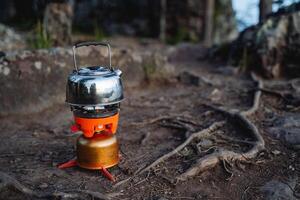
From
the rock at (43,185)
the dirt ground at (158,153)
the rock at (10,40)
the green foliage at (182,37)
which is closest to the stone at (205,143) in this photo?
the dirt ground at (158,153)

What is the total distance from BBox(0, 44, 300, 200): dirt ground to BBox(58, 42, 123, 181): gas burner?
0.16 m

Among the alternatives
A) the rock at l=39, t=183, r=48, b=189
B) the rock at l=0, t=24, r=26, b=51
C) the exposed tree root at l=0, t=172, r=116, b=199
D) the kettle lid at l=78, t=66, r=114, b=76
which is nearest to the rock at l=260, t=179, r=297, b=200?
the exposed tree root at l=0, t=172, r=116, b=199

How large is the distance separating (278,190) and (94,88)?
61.1 inches

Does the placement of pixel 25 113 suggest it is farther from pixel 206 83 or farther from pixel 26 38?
pixel 206 83

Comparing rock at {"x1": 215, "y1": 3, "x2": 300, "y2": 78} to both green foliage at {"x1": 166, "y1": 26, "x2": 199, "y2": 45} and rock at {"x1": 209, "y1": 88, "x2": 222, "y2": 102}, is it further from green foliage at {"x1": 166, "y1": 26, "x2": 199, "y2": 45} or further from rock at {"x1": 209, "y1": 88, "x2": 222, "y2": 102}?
green foliage at {"x1": 166, "y1": 26, "x2": 199, "y2": 45}

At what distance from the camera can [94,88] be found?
287cm

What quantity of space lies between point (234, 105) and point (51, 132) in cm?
233

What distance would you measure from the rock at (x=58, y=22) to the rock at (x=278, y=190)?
16.7 feet

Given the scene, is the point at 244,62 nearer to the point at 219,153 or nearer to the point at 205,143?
the point at 205,143

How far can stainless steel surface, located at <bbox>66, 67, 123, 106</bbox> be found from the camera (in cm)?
288

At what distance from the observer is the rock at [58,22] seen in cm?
713

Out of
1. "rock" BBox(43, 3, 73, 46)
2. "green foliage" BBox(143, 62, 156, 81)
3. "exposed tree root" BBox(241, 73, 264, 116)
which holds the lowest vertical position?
"exposed tree root" BBox(241, 73, 264, 116)

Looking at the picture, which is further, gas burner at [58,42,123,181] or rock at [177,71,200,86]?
rock at [177,71,200,86]

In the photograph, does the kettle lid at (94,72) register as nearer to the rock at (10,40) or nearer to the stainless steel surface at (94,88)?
the stainless steel surface at (94,88)
